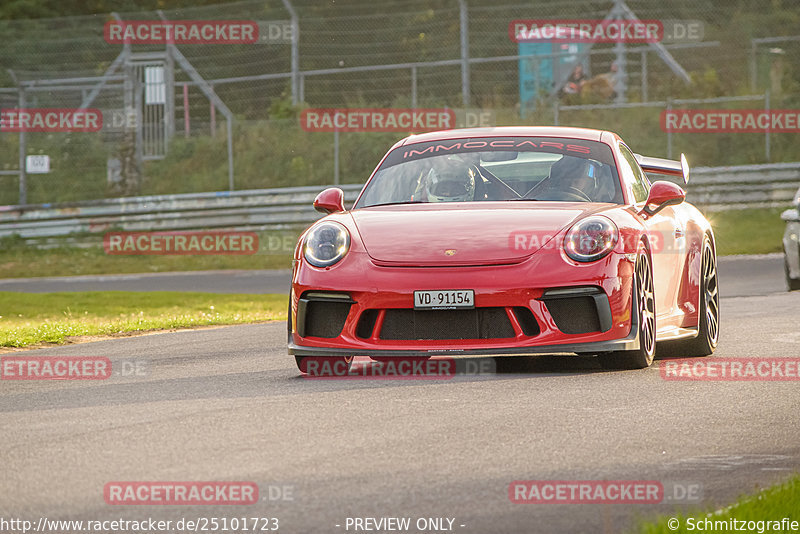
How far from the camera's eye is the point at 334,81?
1040 inches

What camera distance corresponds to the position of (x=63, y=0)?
123ft

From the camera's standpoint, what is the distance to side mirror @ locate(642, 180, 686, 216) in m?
8.45

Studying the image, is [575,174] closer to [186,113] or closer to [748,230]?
[748,230]

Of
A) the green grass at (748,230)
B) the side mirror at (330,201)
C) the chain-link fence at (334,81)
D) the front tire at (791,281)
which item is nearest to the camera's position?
the side mirror at (330,201)

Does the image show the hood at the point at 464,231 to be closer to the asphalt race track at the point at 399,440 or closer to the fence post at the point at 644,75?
the asphalt race track at the point at 399,440

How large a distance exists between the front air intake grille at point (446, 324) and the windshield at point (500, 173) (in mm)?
1212

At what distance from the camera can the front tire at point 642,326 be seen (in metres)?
7.85

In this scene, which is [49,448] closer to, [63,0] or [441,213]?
[441,213]

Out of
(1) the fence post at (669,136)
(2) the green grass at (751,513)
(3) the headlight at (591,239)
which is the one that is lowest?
(2) the green grass at (751,513)

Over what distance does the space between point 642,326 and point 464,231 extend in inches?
42.7

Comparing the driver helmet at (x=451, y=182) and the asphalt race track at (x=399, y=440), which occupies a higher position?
the driver helmet at (x=451, y=182)

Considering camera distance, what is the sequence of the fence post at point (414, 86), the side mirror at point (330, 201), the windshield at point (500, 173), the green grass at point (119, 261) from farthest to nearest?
the green grass at point (119, 261) → the fence post at point (414, 86) → the side mirror at point (330, 201) → the windshield at point (500, 173)

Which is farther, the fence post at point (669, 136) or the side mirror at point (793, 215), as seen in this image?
the fence post at point (669, 136)

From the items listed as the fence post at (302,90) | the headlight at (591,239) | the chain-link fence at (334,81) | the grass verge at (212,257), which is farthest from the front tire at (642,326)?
the fence post at (302,90)
